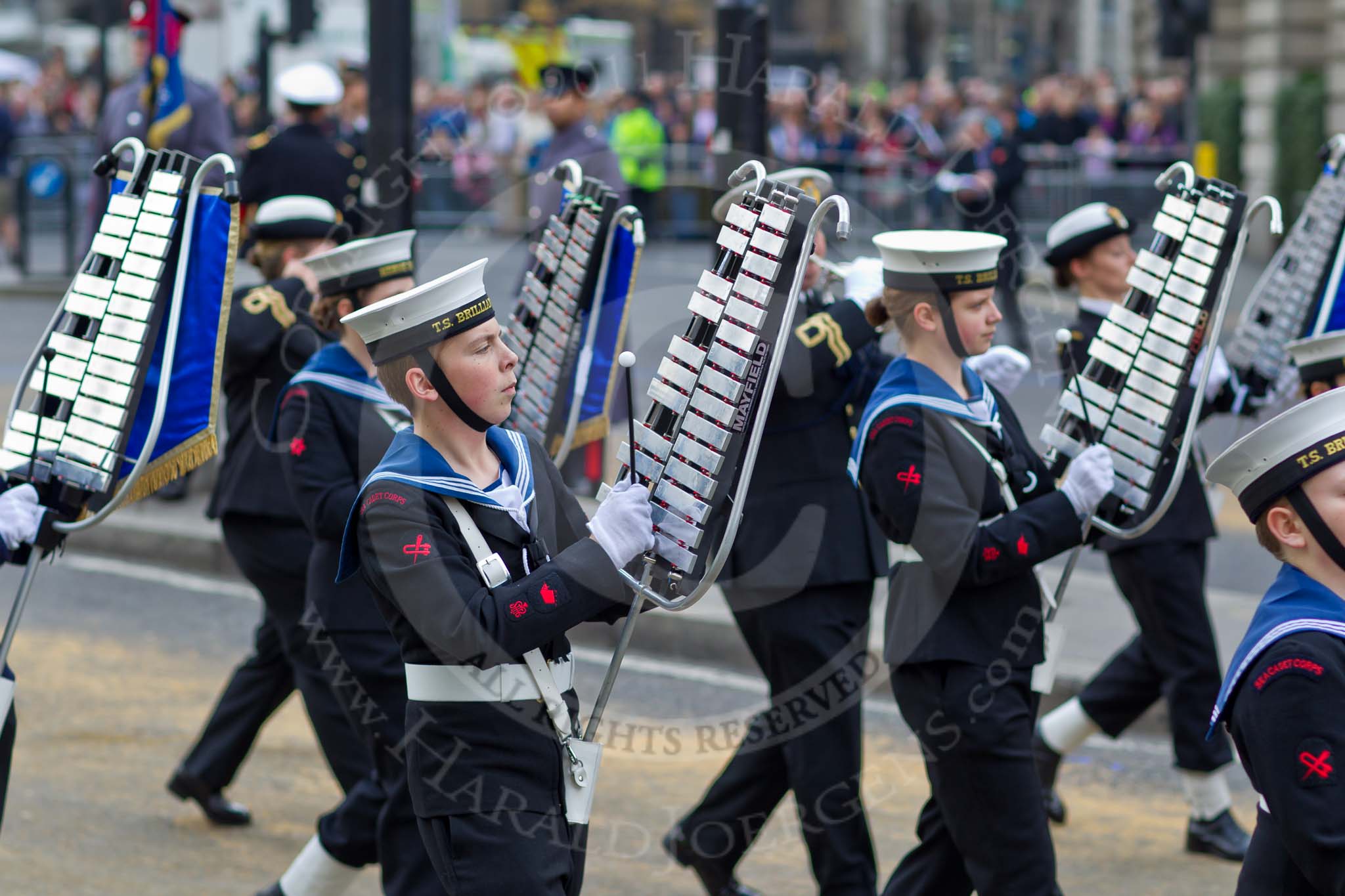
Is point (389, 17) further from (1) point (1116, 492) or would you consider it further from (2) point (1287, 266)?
(1) point (1116, 492)

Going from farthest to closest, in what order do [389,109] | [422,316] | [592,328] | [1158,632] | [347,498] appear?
[389,109], [1158,632], [592,328], [347,498], [422,316]

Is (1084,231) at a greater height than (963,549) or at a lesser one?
greater

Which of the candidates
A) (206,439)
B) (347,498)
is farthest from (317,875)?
(206,439)

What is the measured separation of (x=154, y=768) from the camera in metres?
6.48

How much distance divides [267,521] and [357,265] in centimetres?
105

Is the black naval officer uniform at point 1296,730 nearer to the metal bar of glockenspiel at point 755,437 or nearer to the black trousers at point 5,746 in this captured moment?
the metal bar of glockenspiel at point 755,437

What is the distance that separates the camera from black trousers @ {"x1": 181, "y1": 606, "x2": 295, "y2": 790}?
595 cm

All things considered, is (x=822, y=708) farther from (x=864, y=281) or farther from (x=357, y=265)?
(x=357, y=265)

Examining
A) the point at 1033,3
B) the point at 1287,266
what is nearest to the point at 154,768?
the point at 1287,266

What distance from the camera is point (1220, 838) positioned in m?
5.63

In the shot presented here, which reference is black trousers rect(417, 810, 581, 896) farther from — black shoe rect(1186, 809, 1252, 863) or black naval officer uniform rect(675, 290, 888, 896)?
black shoe rect(1186, 809, 1252, 863)

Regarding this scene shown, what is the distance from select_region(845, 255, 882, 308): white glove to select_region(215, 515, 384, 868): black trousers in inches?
69.7

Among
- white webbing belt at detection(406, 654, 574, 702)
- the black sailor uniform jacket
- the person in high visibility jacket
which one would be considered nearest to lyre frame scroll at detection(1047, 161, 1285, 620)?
the black sailor uniform jacket

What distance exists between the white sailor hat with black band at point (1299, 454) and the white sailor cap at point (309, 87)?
304 inches
